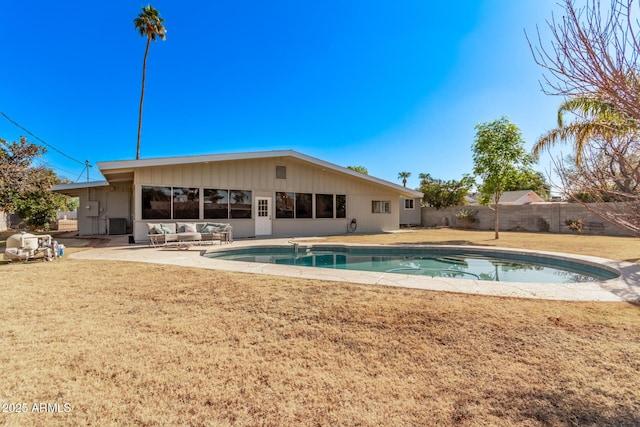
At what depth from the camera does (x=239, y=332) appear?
3041 mm

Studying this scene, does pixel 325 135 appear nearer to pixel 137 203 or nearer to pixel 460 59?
pixel 460 59

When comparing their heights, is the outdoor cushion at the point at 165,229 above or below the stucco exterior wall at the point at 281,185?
below

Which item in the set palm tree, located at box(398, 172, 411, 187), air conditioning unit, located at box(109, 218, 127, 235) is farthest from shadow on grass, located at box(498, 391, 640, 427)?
palm tree, located at box(398, 172, 411, 187)

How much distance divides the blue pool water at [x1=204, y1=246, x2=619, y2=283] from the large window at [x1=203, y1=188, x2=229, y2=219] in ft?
10.6

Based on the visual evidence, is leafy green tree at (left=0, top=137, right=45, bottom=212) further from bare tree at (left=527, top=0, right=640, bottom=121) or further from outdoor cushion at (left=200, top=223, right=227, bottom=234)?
bare tree at (left=527, top=0, right=640, bottom=121)

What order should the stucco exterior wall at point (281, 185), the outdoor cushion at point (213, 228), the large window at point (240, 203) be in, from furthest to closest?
the large window at point (240, 203), the stucco exterior wall at point (281, 185), the outdoor cushion at point (213, 228)

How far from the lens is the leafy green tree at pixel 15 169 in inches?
392

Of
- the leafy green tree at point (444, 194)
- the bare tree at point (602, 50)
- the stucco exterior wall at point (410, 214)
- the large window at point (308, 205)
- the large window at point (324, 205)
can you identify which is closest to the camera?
the bare tree at point (602, 50)

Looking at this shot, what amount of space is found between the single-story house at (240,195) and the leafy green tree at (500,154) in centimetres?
451

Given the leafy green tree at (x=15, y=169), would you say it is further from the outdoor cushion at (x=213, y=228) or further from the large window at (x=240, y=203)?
the large window at (x=240, y=203)

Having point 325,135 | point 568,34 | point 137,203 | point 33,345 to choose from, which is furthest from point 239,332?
point 325,135

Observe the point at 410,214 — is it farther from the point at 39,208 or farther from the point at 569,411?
the point at 39,208

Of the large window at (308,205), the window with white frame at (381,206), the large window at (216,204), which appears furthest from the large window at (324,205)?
the large window at (216,204)

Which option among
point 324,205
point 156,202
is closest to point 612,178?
point 156,202
